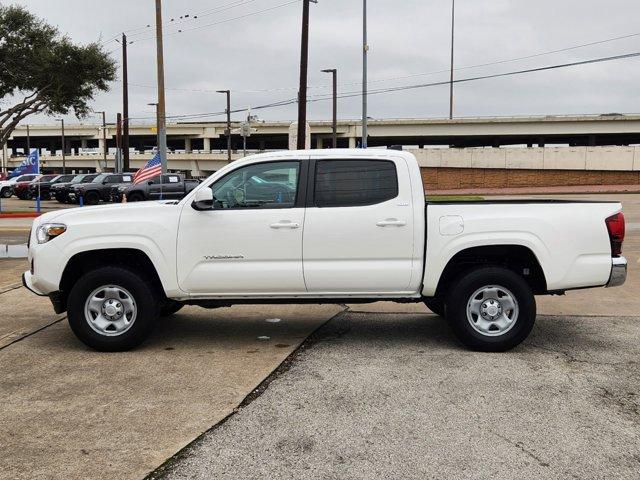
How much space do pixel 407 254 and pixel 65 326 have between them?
13.3 feet

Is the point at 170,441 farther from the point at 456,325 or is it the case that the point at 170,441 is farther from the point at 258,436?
the point at 456,325

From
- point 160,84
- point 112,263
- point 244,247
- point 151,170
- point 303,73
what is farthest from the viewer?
point 303,73

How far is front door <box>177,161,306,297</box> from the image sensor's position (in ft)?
19.9

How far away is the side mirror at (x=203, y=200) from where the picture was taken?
5930 mm

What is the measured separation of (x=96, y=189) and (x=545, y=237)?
96.9ft

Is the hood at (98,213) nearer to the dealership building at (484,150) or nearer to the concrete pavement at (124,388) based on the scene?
the concrete pavement at (124,388)

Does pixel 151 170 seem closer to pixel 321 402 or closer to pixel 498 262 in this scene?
pixel 498 262

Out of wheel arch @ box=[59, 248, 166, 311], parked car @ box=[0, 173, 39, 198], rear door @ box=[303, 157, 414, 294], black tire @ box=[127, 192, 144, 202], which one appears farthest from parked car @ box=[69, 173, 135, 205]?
rear door @ box=[303, 157, 414, 294]

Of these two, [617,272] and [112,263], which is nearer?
[617,272]

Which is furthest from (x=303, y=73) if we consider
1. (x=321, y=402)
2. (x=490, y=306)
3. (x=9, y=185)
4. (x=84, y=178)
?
(x=9, y=185)

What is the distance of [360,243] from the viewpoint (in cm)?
604

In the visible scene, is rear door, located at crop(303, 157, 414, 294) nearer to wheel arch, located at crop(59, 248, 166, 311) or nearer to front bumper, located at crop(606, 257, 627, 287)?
wheel arch, located at crop(59, 248, 166, 311)

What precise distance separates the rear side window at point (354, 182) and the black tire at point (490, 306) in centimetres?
111

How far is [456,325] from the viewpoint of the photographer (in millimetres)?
6125
